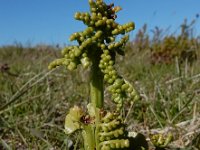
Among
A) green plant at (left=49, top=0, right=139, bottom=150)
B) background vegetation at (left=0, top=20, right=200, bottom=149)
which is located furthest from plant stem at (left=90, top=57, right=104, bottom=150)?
background vegetation at (left=0, top=20, right=200, bottom=149)

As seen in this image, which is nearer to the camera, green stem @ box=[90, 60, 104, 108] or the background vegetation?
green stem @ box=[90, 60, 104, 108]

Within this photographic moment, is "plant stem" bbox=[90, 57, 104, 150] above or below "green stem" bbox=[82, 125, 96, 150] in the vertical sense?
above

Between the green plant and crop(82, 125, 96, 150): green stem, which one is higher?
the green plant

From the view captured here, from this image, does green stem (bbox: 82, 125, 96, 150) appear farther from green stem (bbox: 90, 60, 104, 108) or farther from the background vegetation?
the background vegetation

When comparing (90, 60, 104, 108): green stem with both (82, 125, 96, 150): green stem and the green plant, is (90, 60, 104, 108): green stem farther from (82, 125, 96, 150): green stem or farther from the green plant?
(82, 125, 96, 150): green stem

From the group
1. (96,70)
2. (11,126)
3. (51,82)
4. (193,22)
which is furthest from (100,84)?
(193,22)

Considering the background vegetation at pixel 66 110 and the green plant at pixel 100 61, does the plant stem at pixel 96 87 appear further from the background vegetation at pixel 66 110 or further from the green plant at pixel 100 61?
the background vegetation at pixel 66 110

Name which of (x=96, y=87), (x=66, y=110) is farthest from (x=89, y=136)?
(x=66, y=110)

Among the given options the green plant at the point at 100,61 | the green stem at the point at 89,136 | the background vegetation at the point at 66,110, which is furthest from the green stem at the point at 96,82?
the background vegetation at the point at 66,110

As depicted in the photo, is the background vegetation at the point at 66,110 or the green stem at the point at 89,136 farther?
the background vegetation at the point at 66,110

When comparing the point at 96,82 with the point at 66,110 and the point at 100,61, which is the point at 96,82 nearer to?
the point at 100,61
